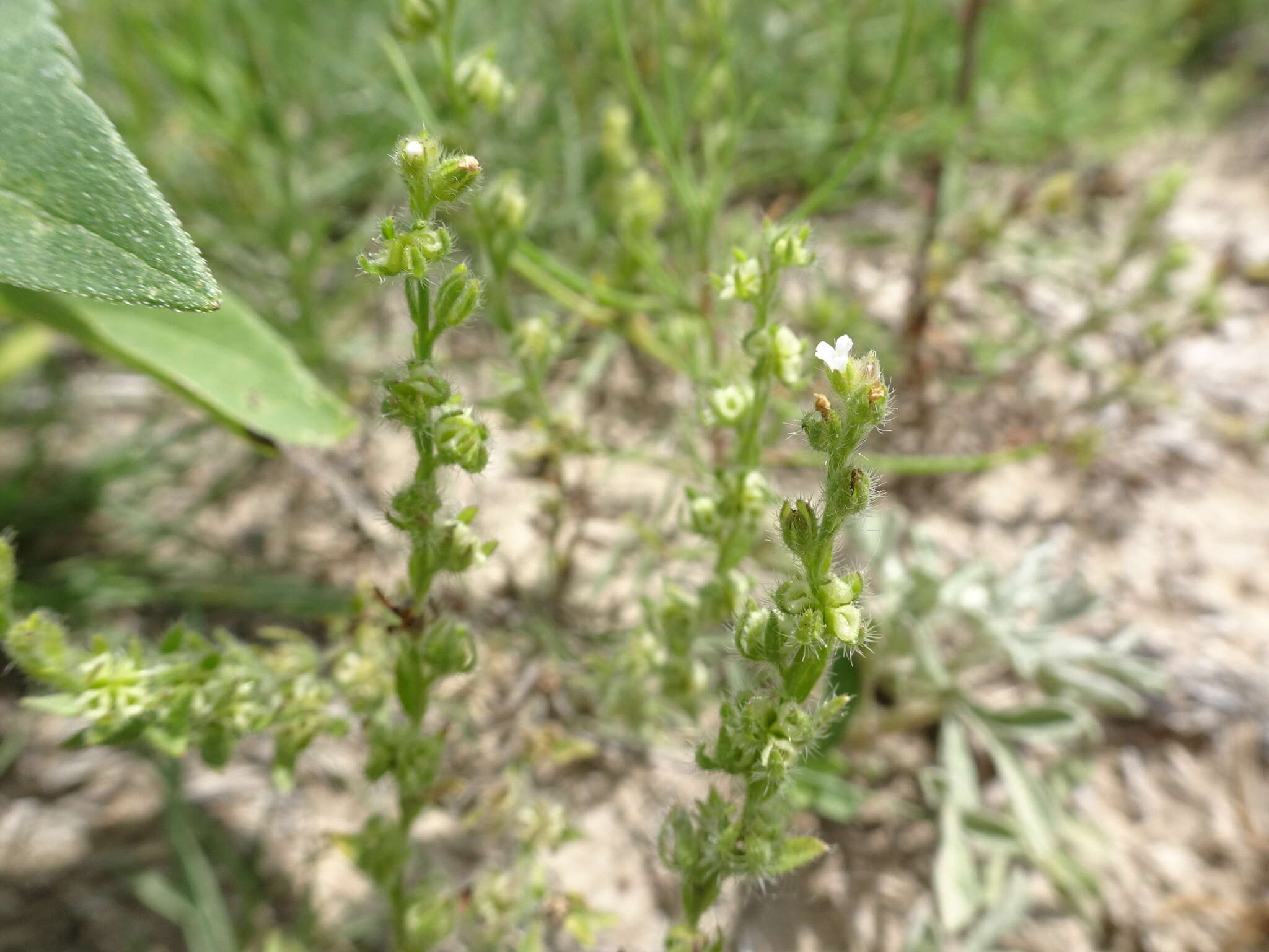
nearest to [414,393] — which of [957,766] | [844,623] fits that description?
[844,623]

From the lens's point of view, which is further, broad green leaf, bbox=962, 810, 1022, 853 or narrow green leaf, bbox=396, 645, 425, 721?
broad green leaf, bbox=962, 810, 1022, 853

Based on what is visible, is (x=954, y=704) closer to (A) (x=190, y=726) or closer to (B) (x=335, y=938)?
(B) (x=335, y=938)

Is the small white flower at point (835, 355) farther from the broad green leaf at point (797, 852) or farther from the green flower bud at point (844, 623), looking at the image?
the broad green leaf at point (797, 852)

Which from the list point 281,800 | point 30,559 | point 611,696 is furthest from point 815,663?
point 30,559

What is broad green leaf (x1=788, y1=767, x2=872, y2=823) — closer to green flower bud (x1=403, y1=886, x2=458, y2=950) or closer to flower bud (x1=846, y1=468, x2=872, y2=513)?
green flower bud (x1=403, y1=886, x2=458, y2=950)

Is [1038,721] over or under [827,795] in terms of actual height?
over

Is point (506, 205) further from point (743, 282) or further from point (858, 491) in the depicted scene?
point (858, 491)

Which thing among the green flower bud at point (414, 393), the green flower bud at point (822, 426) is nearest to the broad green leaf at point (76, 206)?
the green flower bud at point (414, 393)

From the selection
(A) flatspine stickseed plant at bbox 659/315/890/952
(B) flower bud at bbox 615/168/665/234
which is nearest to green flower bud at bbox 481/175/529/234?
(B) flower bud at bbox 615/168/665/234
